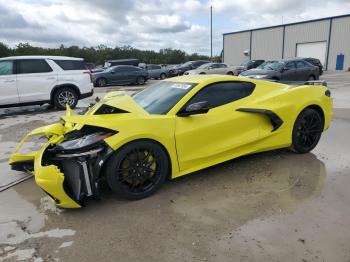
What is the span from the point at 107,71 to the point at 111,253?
20.6 metres

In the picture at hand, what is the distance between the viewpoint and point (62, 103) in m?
10.5

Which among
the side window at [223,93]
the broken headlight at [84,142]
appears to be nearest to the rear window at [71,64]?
the side window at [223,93]

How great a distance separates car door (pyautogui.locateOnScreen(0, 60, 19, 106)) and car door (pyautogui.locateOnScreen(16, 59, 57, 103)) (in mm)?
134

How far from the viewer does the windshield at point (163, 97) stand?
13.4ft

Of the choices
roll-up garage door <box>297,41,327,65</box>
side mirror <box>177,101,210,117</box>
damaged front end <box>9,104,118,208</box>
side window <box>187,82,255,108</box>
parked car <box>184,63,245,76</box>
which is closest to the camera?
damaged front end <box>9,104,118,208</box>

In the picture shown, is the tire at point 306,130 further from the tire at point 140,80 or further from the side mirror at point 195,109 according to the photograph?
the tire at point 140,80

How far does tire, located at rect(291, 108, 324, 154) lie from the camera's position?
5016 millimetres

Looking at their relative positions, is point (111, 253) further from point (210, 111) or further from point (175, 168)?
point (210, 111)

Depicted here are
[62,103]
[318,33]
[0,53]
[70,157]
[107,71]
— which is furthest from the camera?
[0,53]

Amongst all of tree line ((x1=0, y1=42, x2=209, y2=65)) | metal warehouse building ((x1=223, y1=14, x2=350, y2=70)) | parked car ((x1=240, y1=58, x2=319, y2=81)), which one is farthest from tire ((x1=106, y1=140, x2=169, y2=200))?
tree line ((x1=0, y1=42, x2=209, y2=65))

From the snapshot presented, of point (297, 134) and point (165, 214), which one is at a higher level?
point (297, 134)

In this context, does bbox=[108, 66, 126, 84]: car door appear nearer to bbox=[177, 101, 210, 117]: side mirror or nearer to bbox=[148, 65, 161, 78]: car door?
bbox=[148, 65, 161, 78]: car door

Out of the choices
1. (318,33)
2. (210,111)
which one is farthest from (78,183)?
(318,33)

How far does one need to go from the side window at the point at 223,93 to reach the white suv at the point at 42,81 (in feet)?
23.8
